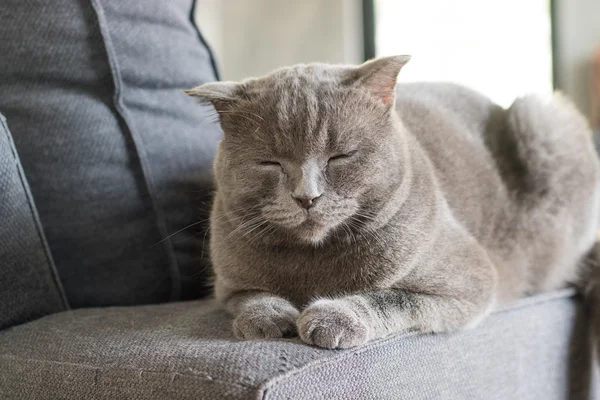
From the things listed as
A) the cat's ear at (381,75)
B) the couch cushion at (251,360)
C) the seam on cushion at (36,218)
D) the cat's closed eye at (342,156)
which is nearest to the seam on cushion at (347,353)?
the couch cushion at (251,360)

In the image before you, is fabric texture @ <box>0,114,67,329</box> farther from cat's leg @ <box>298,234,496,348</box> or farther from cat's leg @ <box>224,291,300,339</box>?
cat's leg @ <box>298,234,496,348</box>

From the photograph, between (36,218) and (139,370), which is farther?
(36,218)

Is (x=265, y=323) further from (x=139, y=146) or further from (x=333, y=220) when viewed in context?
(x=139, y=146)

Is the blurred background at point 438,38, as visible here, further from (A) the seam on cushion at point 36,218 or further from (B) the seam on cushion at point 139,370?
(B) the seam on cushion at point 139,370

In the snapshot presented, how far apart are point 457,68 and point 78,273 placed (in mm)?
2206

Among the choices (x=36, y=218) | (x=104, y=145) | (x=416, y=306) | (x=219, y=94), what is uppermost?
(x=219, y=94)

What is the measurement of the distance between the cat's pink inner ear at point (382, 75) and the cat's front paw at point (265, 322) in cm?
39

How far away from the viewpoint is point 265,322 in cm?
95

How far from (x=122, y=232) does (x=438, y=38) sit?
7.15 ft

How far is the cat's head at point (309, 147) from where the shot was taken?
3.24 feet

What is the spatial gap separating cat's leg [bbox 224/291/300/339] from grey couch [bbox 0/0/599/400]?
35 mm

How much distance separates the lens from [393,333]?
0.97 meters

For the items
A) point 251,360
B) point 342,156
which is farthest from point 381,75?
point 251,360

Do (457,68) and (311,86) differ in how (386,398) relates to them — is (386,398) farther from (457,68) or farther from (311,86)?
(457,68)
